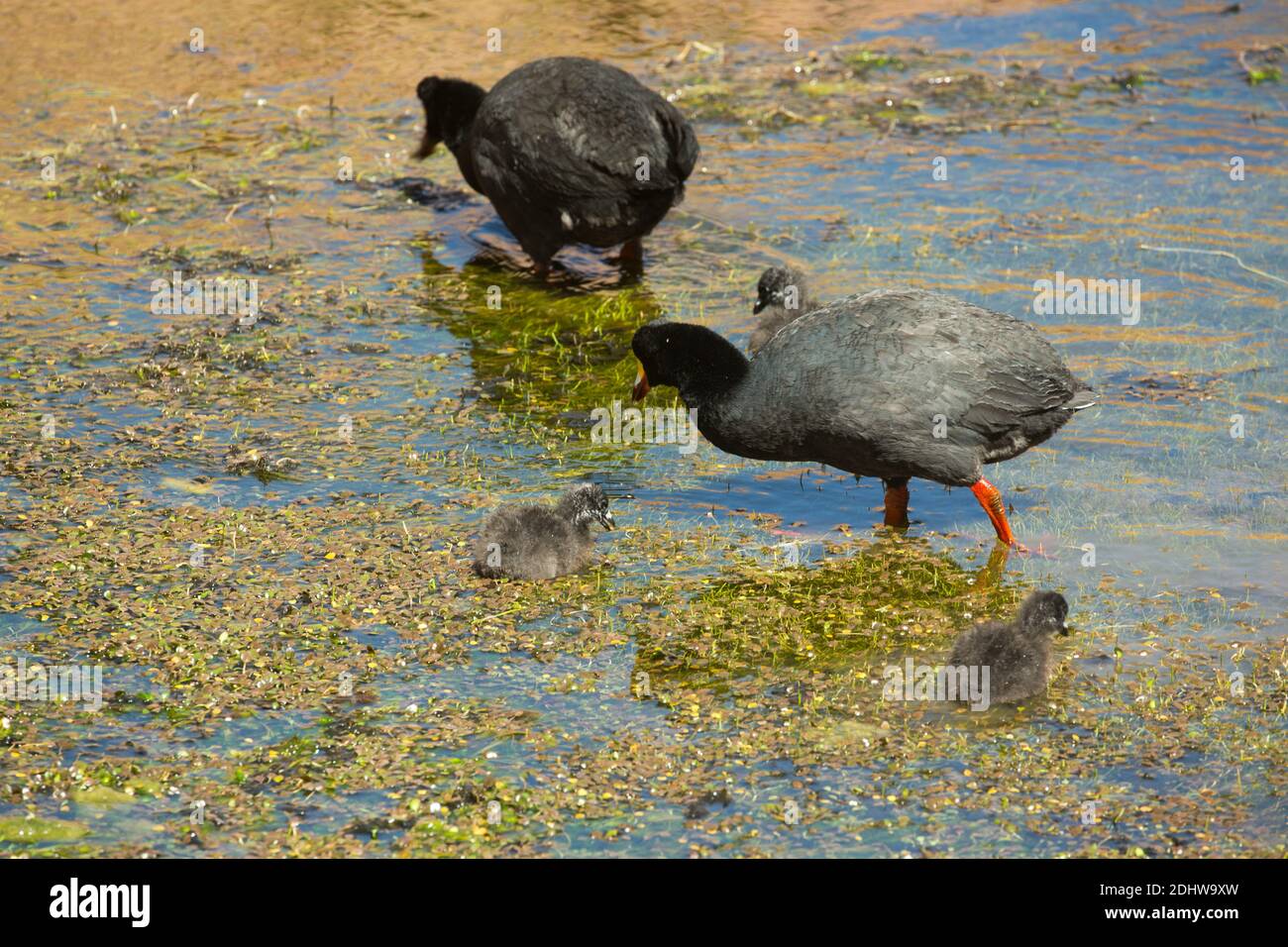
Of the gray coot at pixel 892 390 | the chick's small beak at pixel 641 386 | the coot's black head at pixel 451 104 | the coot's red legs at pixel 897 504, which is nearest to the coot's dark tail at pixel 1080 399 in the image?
the gray coot at pixel 892 390

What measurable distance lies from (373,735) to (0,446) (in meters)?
3.65

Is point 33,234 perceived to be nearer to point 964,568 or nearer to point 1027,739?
point 964,568

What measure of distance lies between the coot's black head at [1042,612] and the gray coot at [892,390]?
38.8 inches

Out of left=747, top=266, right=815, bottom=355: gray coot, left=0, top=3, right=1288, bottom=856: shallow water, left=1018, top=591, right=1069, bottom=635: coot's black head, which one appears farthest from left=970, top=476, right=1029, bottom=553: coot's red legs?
left=747, top=266, right=815, bottom=355: gray coot

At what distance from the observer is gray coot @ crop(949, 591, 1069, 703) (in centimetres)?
632

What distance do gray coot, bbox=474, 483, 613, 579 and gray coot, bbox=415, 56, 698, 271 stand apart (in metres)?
3.77

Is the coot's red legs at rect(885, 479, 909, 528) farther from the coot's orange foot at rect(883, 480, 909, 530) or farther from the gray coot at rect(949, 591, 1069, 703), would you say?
the gray coot at rect(949, 591, 1069, 703)

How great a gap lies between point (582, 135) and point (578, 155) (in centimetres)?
15

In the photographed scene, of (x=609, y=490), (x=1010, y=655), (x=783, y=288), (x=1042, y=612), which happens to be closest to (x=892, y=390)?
(x=1042, y=612)

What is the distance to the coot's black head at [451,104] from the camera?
12.2 meters

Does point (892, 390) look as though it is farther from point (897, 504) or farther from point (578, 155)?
point (578, 155)

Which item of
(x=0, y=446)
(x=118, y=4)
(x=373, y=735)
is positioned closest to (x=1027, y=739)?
(x=373, y=735)

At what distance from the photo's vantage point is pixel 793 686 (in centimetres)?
654

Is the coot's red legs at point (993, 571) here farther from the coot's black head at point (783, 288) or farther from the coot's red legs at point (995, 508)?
the coot's black head at point (783, 288)
